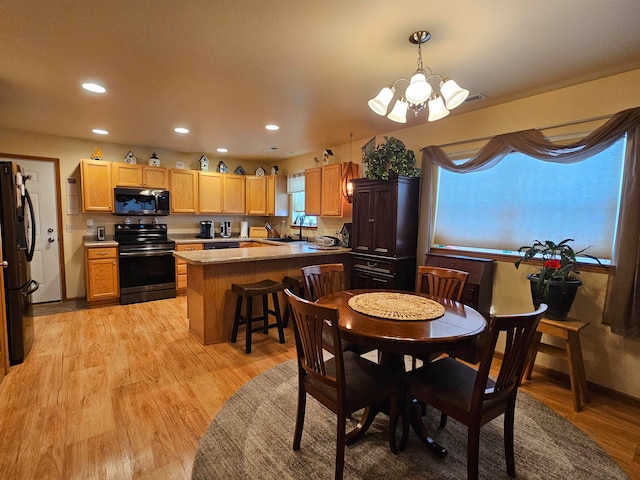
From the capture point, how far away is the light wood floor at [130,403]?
68.9 inches

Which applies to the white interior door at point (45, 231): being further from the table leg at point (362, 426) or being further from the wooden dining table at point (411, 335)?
the table leg at point (362, 426)

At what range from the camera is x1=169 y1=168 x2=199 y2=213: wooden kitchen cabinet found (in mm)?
5344

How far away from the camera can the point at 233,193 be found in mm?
5973

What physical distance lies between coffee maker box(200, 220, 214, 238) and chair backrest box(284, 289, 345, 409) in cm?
450

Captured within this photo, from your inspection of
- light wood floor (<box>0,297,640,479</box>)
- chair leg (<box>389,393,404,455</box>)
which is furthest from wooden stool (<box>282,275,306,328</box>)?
chair leg (<box>389,393,404,455</box>)

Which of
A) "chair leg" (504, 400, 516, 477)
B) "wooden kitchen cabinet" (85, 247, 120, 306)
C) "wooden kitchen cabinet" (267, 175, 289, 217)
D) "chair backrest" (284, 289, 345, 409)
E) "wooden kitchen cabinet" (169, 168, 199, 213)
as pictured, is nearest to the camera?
"chair backrest" (284, 289, 345, 409)

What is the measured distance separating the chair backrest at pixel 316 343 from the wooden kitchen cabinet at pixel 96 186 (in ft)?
14.6

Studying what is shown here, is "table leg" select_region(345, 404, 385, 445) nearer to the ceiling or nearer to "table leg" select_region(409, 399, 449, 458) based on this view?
"table leg" select_region(409, 399, 449, 458)

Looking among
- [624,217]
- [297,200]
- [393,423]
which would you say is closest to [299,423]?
[393,423]

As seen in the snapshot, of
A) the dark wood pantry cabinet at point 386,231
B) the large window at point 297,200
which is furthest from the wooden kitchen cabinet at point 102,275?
the dark wood pantry cabinet at point 386,231

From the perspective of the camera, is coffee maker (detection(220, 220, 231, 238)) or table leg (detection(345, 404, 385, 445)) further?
coffee maker (detection(220, 220, 231, 238))

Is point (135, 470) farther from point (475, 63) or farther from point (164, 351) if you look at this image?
point (475, 63)

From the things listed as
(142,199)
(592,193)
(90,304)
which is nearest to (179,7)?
(592,193)

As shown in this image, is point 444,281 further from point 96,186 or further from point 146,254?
point 96,186
